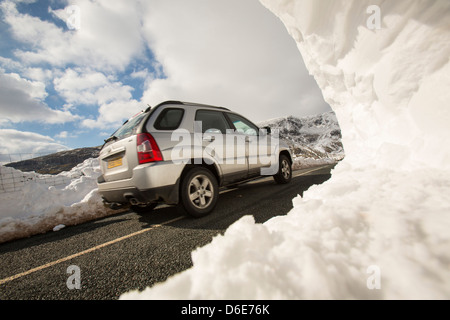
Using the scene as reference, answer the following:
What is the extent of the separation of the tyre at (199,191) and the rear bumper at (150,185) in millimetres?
158

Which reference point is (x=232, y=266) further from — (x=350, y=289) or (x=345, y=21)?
(x=345, y=21)

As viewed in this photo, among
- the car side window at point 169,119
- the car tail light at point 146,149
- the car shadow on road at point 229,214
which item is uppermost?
the car side window at point 169,119

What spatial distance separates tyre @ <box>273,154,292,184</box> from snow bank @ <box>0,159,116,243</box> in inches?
171

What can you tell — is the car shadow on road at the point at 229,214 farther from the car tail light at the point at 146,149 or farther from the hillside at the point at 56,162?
the hillside at the point at 56,162

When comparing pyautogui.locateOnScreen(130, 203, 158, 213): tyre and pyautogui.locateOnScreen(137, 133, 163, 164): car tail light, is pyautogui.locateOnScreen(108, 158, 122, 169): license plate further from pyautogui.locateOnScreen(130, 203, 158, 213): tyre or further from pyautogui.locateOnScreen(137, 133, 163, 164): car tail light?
pyautogui.locateOnScreen(130, 203, 158, 213): tyre

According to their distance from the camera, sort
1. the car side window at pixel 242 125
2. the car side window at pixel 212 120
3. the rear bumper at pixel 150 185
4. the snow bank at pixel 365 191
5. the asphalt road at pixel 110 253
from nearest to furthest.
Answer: the snow bank at pixel 365 191 → the asphalt road at pixel 110 253 → the rear bumper at pixel 150 185 → the car side window at pixel 212 120 → the car side window at pixel 242 125

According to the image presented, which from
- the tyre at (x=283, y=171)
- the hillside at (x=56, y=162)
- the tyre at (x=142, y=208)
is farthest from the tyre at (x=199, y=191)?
the hillside at (x=56, y=162)

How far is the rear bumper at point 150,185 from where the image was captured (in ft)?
8.64

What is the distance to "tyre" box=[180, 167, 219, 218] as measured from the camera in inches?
116

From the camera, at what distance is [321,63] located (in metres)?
2.87

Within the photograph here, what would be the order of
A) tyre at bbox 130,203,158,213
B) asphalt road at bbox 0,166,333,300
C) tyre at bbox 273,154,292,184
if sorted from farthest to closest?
tyre at bbox 273,154,292,184 < tyre at bbox 130,203,158,213 < asphalt road at bbox 0,166,333,300

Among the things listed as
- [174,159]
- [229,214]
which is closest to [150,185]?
[174,159]

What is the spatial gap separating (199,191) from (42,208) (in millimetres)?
3992

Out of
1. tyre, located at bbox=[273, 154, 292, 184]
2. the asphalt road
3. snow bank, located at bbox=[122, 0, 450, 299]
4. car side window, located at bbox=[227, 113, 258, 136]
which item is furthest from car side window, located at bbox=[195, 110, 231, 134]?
tyre, located at bbox=[273, 154, 292, 184]
